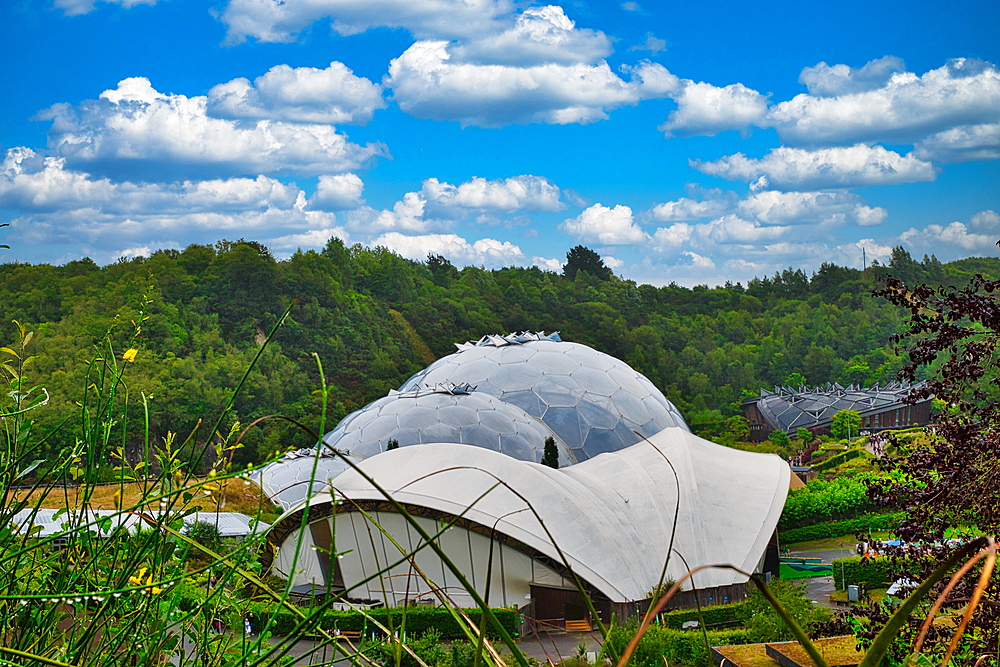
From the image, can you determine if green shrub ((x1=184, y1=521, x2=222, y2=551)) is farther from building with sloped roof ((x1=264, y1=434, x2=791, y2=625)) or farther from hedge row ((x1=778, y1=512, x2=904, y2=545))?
hedge row ((x1=778, y1=512, x2=904, y2=545))

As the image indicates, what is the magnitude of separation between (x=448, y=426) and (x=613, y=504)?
7.18 metres

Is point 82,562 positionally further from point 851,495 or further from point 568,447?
point 851,495

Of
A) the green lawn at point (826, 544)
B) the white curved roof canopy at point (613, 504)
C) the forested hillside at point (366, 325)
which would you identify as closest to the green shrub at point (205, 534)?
the white curved roof canopy at point (613, 504)

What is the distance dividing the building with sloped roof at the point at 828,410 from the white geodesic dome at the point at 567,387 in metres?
21.8

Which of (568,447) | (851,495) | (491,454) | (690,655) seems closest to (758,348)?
(851,495)

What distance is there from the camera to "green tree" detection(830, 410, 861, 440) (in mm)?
44594

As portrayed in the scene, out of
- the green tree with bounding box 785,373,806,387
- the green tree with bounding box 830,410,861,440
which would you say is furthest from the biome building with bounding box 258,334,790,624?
the green tree with bounding box 785,373,806,387

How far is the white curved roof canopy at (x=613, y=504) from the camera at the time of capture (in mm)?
17922

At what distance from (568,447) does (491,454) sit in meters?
7.73

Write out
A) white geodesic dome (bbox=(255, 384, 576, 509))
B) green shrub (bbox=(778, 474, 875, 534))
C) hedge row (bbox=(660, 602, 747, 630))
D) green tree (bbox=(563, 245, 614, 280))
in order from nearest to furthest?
1. hedge row (bbox=(660, 602, 747, 630))
2. white geodesic dome (bbox=(255, 384, 576, 509))
3. green shrub (bbox=(778, 474, 875, 534))
4. green tree (bbox=(563, 245, 614, 280))

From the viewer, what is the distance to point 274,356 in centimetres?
4850

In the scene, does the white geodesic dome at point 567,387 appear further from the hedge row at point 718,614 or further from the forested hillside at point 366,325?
the forested hillside at point 366,325

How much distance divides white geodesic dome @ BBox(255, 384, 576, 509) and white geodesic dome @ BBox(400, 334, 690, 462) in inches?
49.7

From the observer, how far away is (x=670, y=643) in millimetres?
14102
